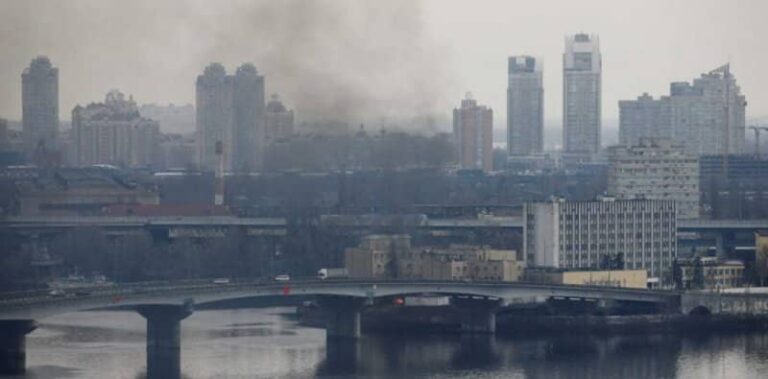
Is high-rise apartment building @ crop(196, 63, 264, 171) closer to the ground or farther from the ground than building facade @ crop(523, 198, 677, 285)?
farther from the ground

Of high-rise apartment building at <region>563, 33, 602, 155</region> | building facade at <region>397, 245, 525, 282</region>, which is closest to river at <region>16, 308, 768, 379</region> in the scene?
building facade at <region>397, 245, 525, 282</region>

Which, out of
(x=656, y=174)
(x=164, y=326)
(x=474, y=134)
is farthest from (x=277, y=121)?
(x=164, y=326)

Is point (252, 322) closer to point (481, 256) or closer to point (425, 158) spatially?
point (481, 256)

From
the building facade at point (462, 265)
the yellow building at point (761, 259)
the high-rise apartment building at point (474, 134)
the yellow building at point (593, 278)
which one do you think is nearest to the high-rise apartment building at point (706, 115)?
the high-rise apartment building at point (474, 134)

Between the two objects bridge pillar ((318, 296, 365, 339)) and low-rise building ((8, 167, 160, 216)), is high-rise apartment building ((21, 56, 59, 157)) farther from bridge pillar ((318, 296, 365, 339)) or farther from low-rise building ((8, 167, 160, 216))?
bridge pillar ((318, 296, 365, 339))

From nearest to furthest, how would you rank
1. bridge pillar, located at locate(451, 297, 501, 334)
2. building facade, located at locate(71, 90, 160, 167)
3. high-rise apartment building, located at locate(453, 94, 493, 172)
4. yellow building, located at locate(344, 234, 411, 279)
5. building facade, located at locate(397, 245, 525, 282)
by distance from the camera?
1. bridge pillar, located at locate(451, 297, 501, 334)
2. building facade, located at locate(397, 245, 525, 282)
3. yellow building, located at locate(344, 234, 411, 279)
4. building facade, located at locate(71, 90, 160, 167)
5. high-rise apartment building, located at locate(453, 94, 493, 172)

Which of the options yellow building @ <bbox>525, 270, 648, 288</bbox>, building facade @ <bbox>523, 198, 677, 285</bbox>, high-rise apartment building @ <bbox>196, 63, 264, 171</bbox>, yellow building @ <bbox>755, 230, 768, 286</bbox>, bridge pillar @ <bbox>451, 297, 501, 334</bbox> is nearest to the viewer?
bridge pillar @ <bbox>451, 297, 501, 334</bbox>

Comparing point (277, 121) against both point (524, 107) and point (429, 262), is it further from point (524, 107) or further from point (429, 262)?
point (524, 107)

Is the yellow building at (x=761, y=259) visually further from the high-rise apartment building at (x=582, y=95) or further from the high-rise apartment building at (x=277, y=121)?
the high-rise apartment building at (x=582, y=95)
